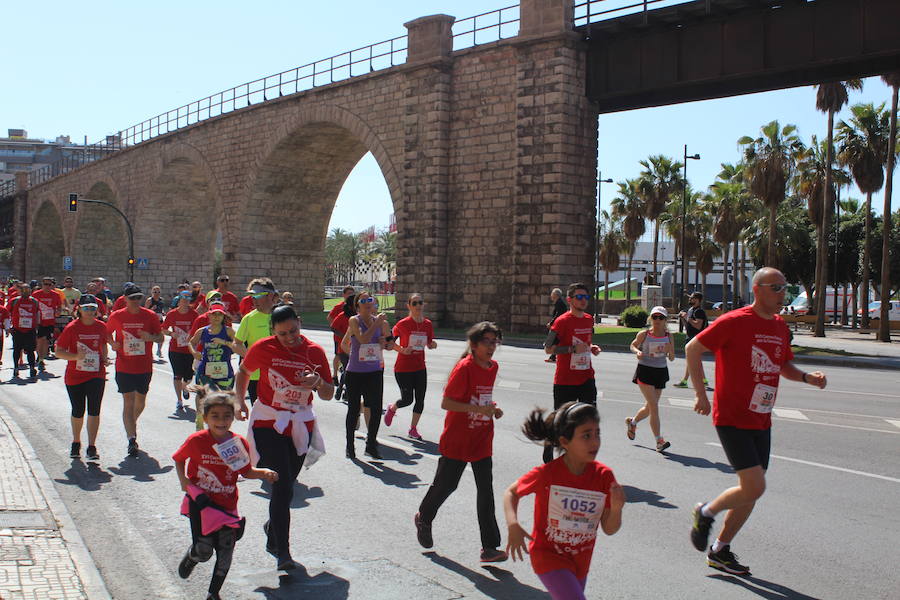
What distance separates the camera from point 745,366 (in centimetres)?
530

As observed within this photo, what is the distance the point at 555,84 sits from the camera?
88.7 feet

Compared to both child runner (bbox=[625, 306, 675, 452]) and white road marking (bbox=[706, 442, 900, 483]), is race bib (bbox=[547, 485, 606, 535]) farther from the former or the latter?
child runner (bbox=[625, 306, 675, 452])

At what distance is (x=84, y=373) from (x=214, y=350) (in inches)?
84.7

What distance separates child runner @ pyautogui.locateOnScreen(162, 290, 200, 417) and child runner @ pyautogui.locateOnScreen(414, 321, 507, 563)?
732 centimetres

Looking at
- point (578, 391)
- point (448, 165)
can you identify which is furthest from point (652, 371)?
point (448, 165)

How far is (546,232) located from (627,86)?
16.3ft

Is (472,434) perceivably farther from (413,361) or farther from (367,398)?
(413,361)

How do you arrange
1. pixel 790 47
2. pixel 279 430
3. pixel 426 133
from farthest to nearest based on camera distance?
pixel 426 133, pixel 790 47, pixel 279 430

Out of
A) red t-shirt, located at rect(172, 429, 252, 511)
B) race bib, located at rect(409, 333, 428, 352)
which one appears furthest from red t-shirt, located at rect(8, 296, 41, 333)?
red t-shirt, located at rect(172, 429, 252, 511)

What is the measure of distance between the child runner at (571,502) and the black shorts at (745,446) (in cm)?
179

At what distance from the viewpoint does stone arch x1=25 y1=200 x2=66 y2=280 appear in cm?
7362

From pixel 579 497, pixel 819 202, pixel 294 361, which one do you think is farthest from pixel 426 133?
pixel 579 497

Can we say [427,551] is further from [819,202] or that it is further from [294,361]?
[819,202]

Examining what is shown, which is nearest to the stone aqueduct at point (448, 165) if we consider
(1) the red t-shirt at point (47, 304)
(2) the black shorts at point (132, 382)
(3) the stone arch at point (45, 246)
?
(1) the red t-shirt at point (47, 304)
